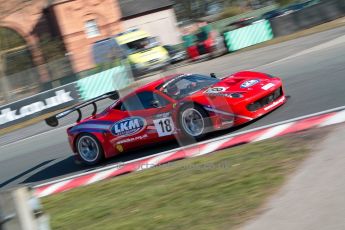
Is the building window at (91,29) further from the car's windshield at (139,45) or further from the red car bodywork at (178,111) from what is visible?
the red car bodywork at (178,111)

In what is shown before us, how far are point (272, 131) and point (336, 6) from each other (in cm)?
2045

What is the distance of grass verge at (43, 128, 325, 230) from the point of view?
537 centimetres

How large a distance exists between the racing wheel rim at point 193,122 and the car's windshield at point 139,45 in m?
18.9

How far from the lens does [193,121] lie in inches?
368

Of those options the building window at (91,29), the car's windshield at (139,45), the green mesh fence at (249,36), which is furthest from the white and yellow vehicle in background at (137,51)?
the building window at (91,29)

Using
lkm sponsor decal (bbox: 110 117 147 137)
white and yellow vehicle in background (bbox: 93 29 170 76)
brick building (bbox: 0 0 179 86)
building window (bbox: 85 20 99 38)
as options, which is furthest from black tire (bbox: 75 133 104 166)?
building window (bbox: 85 20 99 38)

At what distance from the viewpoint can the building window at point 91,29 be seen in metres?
42.7

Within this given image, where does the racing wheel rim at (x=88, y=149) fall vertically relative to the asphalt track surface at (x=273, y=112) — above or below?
above

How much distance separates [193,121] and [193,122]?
0.02 m

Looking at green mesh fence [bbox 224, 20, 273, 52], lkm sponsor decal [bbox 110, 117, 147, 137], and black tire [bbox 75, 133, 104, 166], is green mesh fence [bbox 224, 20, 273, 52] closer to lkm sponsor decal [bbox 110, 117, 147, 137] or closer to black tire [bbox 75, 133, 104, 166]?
black tire [bbox 75, 133, 104, 166]

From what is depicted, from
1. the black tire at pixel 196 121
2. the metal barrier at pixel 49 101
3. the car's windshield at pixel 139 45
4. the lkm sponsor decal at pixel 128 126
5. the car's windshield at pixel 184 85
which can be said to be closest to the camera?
the black tire at pixel 196 121

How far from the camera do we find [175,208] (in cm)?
578

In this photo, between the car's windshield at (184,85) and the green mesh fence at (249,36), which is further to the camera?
the green mesh fence at (249,36)

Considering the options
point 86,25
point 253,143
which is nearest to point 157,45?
point 86,25
